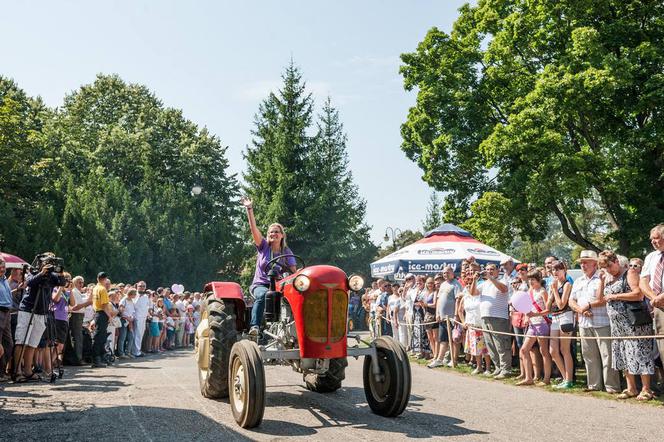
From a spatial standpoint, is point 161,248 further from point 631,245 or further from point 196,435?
point 196,435

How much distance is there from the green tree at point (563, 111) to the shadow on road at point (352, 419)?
17.3m

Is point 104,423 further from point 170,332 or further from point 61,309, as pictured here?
point 170,332

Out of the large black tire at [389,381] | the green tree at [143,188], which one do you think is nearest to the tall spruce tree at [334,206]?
the green tree at [143,188]

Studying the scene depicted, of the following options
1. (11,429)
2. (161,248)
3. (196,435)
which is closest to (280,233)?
(196,435)

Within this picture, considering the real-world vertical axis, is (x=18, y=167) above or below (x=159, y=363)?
above

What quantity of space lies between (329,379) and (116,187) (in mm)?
37290

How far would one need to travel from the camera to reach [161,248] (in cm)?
4362

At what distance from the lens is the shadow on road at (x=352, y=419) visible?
21.9ft

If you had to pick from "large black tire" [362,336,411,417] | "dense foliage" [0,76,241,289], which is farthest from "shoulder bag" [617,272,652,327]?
"dense foliage" [0,76,241,289]

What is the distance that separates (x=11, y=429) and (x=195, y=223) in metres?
42.0

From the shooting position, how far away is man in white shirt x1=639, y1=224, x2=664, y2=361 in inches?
334

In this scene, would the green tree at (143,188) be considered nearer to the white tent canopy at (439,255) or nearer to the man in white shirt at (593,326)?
the white tent canopy at (439,255)

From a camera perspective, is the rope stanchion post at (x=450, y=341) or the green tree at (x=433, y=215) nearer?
the rope stanchion post at (x=450, y=341)

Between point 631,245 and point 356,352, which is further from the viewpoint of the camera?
point 631,245
